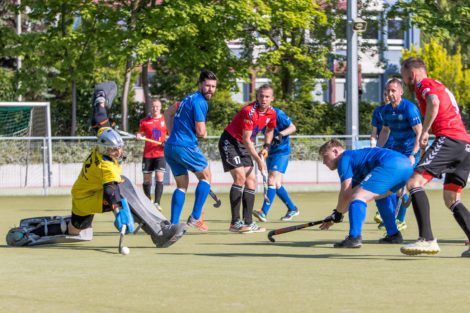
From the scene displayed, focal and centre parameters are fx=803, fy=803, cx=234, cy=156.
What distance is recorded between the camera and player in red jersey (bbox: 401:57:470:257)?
21.7ft

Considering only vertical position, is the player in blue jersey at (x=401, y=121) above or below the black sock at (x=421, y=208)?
above

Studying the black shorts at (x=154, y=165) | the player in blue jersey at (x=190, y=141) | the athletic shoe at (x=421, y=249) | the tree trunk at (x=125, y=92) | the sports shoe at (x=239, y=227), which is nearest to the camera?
the athletic shoe at (x=421, y=249)

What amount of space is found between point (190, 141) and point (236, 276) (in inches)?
132

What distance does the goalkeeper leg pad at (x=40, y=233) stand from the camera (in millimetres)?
7660

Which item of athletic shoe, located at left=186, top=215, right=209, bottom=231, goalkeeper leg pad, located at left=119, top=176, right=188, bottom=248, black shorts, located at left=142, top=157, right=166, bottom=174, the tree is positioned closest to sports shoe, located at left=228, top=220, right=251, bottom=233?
athletic shoe, located at left=186, top=215, right=209, bottom=231

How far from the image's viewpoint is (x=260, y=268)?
19.7ft

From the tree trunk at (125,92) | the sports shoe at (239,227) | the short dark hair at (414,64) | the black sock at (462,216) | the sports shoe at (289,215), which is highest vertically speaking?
the tree trunk at (125,92)

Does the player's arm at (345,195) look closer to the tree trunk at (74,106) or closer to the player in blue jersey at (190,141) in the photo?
the player in blue jersey at (190,141)

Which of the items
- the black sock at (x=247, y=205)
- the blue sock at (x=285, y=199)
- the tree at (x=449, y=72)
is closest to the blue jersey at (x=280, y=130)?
the blue sock at (x=285, y=199)

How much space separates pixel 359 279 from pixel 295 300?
879mm

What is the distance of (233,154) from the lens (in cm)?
920

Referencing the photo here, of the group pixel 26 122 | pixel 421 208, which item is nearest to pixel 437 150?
pixel 421 208

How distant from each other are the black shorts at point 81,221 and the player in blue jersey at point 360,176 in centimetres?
228

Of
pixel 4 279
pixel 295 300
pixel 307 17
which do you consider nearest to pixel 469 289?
pixel 295 300
